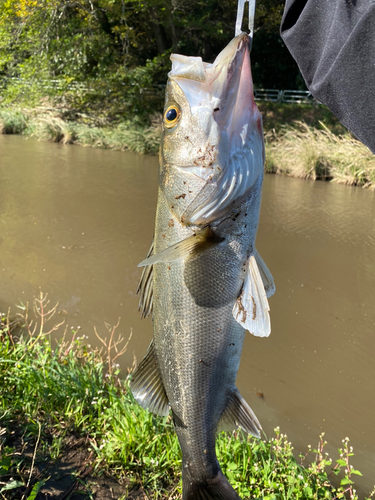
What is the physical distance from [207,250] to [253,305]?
0.89 feet

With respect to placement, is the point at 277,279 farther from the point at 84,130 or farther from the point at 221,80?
the point at 84,130

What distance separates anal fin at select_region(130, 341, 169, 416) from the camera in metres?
1.80

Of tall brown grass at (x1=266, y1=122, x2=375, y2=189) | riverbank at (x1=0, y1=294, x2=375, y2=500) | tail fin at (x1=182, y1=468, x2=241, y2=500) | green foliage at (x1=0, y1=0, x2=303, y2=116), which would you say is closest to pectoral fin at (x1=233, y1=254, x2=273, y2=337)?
tail fin at (x1=182, y1=468, x2=241, y2=500)

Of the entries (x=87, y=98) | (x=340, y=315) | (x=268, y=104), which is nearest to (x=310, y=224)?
(x=340, y=315)

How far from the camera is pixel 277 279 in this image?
594 cm

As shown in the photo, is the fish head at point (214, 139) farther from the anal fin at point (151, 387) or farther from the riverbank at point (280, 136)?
the riverbank at point (280, 136)

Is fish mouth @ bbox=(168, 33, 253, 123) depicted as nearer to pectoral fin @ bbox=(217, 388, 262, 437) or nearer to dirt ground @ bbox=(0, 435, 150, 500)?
pectoral fin @ bbox=(217, 388, 262, 437)

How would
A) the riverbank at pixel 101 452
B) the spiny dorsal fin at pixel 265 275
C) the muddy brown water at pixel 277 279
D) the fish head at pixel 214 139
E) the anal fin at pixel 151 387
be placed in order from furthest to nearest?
the muddy brown water at pixel 277 279, the riverbank at pixel 101 452, the anal fin at pixel 151 387, the spiny dorsal fin at pixel 265 275, the fish head at pixel 214 139

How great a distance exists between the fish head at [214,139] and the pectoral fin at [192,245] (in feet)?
0.17

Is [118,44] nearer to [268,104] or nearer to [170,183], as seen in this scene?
[268,104]

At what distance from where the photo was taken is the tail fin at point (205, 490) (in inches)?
68.9

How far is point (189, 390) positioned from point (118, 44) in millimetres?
22259

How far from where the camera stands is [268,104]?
20.0 meters

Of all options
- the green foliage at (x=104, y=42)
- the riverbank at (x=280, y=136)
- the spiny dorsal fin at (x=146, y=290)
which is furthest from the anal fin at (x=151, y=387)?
the green foliage at (x=104, y=42)
